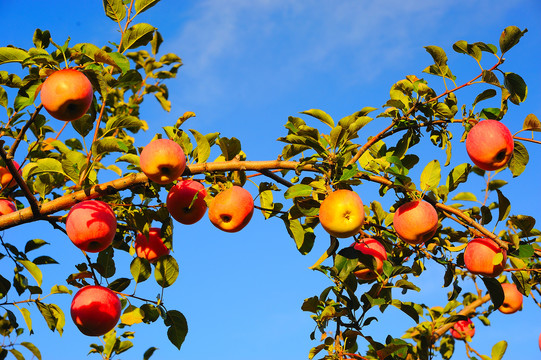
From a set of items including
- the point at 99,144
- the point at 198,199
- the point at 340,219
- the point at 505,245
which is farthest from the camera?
the point at 198,199

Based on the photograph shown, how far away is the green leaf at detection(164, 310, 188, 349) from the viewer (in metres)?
2.89

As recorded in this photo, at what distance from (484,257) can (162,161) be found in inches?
77.4

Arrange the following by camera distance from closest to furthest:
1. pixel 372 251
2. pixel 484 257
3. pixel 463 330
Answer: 1. pixel 484 257
2. pixel 372 251
3. pixel 463 330

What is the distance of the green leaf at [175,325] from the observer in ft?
9.49

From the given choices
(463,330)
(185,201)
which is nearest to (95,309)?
(185,201)

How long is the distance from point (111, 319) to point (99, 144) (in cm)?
108

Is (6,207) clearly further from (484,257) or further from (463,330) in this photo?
(463,330)

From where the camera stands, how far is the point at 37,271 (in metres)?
3.26

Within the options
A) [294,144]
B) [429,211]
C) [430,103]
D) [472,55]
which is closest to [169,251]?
[294,144]

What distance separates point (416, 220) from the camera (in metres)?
2.71

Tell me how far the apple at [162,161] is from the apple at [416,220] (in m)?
1.28

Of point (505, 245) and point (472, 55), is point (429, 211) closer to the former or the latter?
point (505, 245)

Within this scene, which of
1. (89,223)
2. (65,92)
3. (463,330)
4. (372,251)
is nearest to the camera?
(65,92)

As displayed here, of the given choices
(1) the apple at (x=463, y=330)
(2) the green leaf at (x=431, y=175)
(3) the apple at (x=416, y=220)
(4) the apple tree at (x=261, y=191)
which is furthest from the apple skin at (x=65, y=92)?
(1) the apple at (x=463, y=330)
